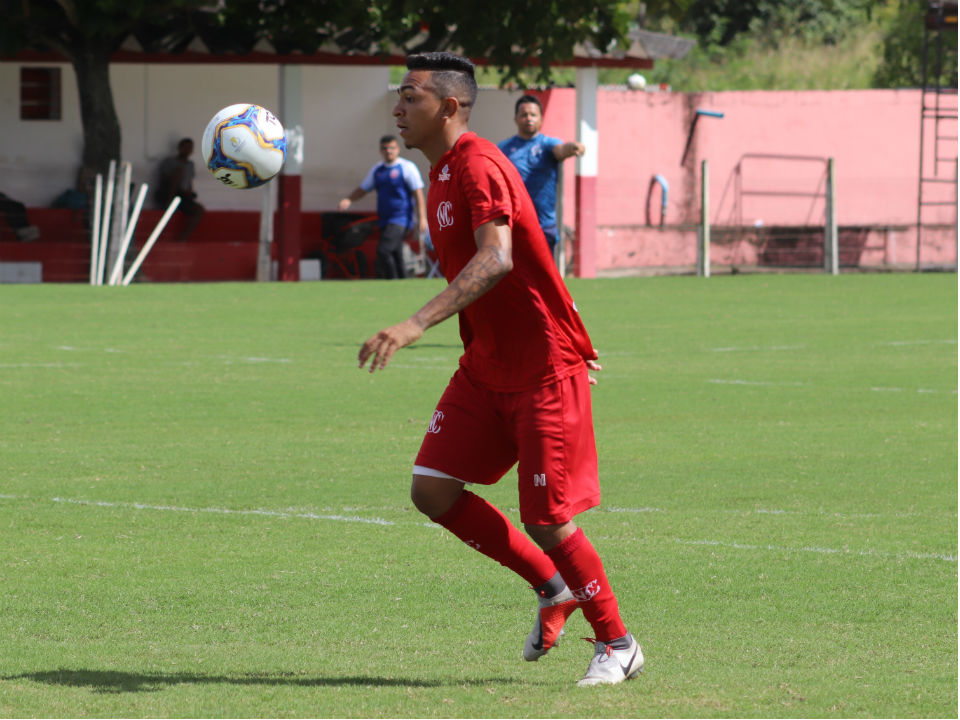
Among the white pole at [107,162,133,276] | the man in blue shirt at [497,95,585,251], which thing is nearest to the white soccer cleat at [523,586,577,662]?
the man in blue shirt at [497,95,585,251]

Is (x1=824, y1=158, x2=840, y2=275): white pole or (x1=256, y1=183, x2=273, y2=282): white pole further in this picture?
(x1=824, y1=158, x2=840, y2=275): white pole

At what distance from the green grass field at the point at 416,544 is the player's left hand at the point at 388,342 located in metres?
1.04

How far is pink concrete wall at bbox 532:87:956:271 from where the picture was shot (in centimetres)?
3400

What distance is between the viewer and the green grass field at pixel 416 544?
5.34m

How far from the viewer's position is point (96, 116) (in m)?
27.4

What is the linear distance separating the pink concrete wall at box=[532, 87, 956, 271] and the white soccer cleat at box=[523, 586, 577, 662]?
90.1ft

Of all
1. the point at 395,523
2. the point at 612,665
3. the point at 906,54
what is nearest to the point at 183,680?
the point at 612,665

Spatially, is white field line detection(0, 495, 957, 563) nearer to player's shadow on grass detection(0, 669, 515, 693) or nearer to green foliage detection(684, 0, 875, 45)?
player's shadow on grass detection(0, 669, 515, 693)

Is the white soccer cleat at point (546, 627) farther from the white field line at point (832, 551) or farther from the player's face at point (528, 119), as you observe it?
the player's face at point (528, 119)

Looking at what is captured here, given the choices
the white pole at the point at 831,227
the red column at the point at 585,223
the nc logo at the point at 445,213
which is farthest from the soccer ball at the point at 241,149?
the white pole at the point at 831,227

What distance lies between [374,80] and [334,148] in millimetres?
1606

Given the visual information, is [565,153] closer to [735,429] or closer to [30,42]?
[735,429]

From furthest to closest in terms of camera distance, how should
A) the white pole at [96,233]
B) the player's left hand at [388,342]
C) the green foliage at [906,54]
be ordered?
the green foliage at [906,54], the white pole at [96,233], the player's left hand at [388,342]

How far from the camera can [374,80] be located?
111ft
